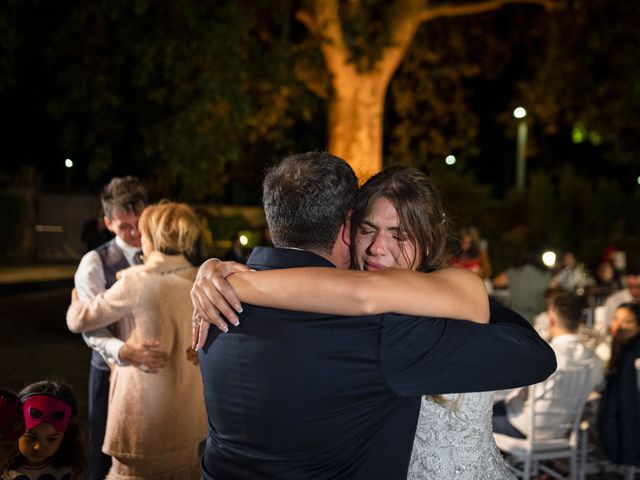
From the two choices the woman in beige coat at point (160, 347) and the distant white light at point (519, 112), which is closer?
the woman in beige coat at point (160, 347)

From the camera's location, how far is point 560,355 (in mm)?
5258

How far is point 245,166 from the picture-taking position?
25.8 meters

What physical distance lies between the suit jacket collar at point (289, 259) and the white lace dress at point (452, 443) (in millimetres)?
625

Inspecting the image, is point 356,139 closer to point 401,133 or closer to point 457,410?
point 401,133

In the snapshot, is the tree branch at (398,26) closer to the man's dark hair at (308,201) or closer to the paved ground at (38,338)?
the paved ground at (38,338)

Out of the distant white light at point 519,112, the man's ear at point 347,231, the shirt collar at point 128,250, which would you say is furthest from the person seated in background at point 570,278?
the man's ear at point 347,231

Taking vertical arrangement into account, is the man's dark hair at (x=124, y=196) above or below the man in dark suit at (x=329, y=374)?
above

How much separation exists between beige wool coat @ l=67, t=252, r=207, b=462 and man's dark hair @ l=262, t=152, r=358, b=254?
5.56 ft

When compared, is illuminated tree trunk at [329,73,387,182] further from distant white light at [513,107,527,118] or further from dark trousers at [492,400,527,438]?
dark trousers at [492,400,527,438]

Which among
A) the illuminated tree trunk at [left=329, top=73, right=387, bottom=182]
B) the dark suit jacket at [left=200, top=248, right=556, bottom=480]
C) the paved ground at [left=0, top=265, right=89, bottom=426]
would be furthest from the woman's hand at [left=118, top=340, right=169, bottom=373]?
the illuminated tree trunk at [left=329, top=73, right=387, bottom=182]

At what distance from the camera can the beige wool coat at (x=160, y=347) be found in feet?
12.1

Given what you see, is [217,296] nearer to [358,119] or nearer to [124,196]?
[124,196]

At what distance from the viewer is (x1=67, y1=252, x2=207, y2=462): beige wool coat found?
145 inches

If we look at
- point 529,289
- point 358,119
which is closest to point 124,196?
point 529,289
